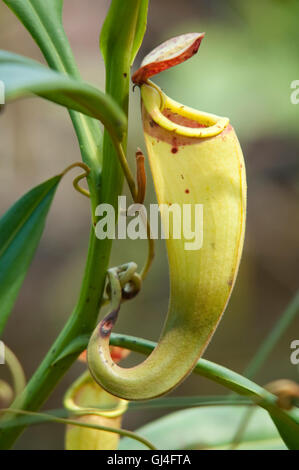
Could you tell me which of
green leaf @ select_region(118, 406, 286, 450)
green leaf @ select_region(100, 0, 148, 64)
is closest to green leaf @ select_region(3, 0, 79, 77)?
green leaf @ select_region(100, 0, 148, 64)

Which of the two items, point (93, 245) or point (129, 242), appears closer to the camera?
point (93, 245)

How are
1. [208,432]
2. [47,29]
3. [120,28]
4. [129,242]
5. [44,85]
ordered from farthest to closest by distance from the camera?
1. [129,242]
2. [208,432]
3. [47,29]
4. [120,28]
5. [44,85]

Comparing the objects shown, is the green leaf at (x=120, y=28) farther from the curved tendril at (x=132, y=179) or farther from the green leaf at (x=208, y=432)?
the green leaf at (x=208, y=432)

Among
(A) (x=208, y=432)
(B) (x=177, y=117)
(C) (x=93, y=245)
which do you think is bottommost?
(A) (x=208, y=432)

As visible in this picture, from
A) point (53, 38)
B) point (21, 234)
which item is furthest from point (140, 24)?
point (21, 234)

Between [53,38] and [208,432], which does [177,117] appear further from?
[208,432]

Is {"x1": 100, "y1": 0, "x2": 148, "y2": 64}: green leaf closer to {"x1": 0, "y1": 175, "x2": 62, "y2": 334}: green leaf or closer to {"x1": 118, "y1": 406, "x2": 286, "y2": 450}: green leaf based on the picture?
{"x1": 0, "y1": 175, "x2": 62, "y2": 334}: green leaf
